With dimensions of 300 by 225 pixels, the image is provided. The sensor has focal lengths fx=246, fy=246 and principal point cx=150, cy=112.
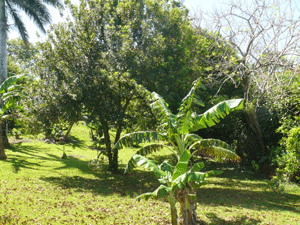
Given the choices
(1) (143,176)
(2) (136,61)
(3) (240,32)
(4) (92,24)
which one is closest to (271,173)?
(1) (143,176)

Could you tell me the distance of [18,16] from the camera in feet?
54.8

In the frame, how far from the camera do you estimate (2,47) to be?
1556 cm

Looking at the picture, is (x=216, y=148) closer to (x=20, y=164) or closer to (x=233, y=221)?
(x=233, y=221)

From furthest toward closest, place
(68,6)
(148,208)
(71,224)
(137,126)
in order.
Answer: (137,126)
(68,6)
(148,208)
(71,224)

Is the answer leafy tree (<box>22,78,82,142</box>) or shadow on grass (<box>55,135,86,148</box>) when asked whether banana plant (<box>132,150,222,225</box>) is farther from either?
shadow on grass (<box>55,135,86,148</box>)

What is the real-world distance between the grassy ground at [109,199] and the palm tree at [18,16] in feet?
21.6

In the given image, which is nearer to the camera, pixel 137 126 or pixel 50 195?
pixel 50 195

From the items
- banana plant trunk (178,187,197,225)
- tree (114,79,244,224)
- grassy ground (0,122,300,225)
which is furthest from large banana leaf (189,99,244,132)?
grassy ground (0,122,300,225)

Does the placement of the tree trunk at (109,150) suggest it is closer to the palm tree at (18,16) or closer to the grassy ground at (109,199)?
the grassy ground at (109,199)

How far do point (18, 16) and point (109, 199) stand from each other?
14322 mm

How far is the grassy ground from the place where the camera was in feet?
24.2

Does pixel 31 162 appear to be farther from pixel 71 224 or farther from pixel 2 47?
pixel 71 224

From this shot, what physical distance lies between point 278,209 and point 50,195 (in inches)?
324

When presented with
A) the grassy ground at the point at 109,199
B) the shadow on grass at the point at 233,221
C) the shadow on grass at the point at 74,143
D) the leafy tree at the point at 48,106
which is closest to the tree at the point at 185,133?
the shadow on grass at the point at 233,221
